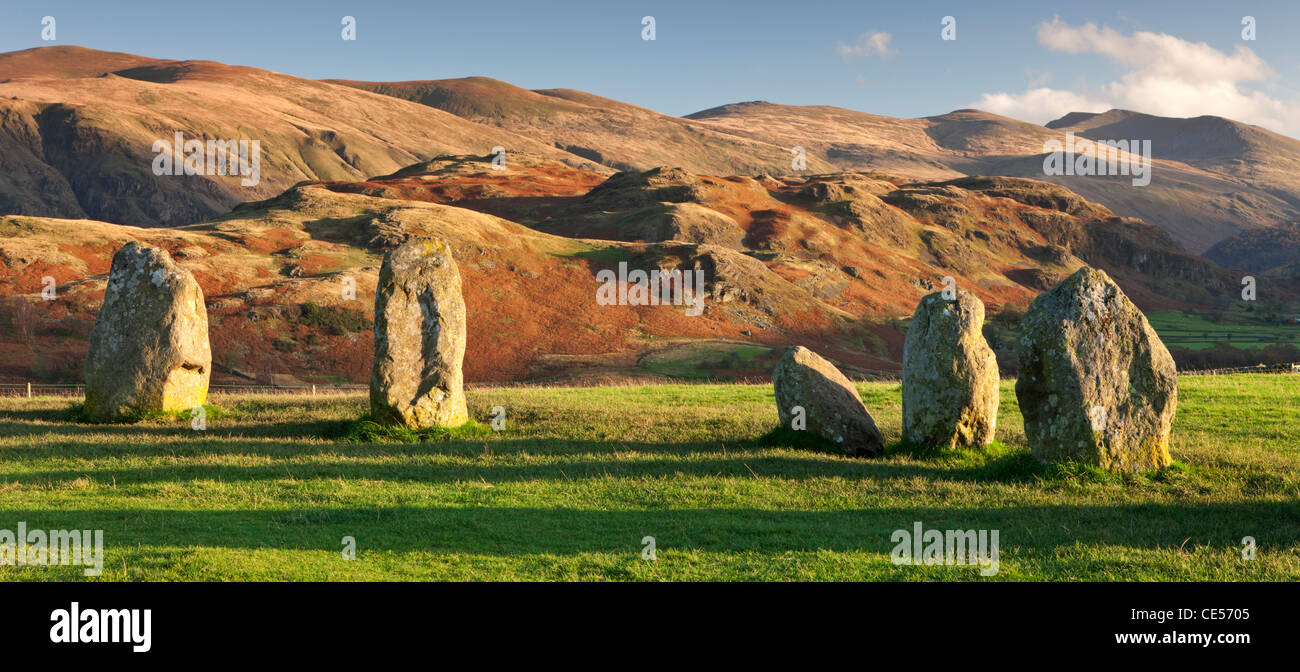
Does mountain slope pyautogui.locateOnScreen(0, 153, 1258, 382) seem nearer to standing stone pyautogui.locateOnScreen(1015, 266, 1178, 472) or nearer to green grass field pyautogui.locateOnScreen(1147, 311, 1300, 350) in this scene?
green grass field pyautogui.locateOnScreen(1147, 311, 1300, 350)

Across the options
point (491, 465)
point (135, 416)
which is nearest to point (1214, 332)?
point (491, 465)

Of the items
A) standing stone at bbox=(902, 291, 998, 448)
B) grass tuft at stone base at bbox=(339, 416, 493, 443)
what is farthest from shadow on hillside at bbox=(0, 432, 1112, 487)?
standing stone at bbox=(902, 291, 998, 448)

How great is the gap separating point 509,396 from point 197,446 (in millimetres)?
10079

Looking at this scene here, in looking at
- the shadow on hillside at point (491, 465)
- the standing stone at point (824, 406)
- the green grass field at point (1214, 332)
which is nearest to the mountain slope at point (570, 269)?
the green grass field at point (1214, 332)

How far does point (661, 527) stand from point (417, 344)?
10612mm

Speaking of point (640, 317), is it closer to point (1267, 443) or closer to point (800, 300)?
point (800, 300)

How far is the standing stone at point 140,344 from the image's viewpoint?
22547 millimetres

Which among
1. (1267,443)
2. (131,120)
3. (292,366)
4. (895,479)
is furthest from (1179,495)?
(131,120)

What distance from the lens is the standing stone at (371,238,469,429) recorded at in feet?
69.8

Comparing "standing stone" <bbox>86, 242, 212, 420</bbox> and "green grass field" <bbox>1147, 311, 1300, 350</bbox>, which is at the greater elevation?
"standing stone" <bbox>86, 242, 212, 420</bbox>

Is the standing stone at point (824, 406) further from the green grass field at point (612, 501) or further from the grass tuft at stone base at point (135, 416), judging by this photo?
the grass tuft at stone base at point (135, 416)

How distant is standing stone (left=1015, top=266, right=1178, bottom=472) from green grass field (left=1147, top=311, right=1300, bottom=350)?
235 feet

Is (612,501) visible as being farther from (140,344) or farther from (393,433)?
(140,344)

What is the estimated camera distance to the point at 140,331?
2266cm
